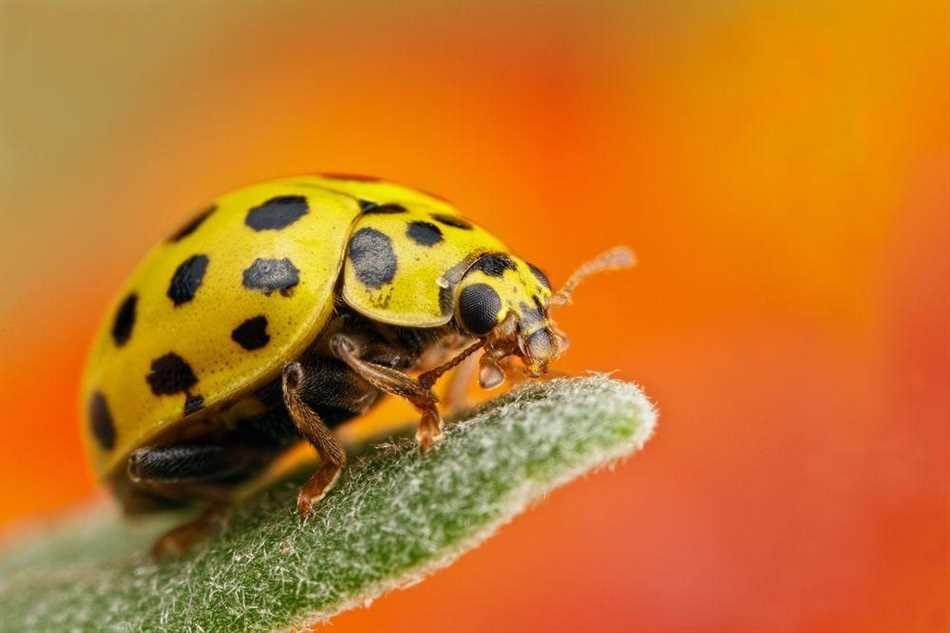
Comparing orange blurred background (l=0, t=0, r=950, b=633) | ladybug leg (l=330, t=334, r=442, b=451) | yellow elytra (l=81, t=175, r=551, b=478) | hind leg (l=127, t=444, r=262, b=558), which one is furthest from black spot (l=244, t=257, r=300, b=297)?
orange blurred background (l=0, t=0, r=950, b=633)

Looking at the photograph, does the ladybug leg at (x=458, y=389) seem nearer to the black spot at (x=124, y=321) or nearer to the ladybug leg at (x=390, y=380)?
the ladybug leg at (x=390, y=380)

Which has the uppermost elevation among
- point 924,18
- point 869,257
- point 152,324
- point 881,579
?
point 924,18

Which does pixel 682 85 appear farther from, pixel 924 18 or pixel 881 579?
pixel 881 579

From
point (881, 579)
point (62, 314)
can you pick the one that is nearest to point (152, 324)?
point (881, 579)

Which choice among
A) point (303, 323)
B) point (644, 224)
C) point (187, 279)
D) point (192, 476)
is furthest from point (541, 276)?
point (644, 224)

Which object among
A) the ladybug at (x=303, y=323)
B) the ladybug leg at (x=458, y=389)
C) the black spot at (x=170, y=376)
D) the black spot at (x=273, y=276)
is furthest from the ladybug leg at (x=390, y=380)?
the ladybug leg at (x=458, y=389)

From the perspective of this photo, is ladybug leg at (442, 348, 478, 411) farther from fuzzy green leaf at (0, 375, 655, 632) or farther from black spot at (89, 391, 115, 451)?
black spot at (89, 391, 115, 451)
